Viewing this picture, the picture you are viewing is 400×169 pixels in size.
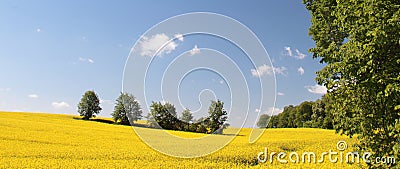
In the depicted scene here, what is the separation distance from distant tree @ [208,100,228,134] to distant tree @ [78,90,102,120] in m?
41.2

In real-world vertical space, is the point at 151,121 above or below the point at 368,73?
below

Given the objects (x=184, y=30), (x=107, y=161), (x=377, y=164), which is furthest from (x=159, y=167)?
(x=377, y=164)

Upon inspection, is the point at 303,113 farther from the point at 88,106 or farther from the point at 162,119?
the point at 88,106

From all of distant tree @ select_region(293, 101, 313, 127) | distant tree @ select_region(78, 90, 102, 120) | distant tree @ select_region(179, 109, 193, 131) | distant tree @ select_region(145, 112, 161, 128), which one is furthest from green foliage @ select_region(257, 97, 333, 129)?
distant tree @ select_region(78, 90, 102, 120)

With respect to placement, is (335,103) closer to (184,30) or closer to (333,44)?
(333,44)

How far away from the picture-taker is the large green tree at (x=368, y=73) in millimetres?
10211

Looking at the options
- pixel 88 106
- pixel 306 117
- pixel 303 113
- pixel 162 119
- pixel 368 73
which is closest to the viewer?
pixel 368 73

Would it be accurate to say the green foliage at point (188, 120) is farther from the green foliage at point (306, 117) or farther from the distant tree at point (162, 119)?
the green foliage at point (306, 117)

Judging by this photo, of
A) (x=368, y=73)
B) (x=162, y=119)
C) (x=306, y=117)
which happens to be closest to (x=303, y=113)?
(x=306, y=117)

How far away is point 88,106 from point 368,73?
7458 centimetres

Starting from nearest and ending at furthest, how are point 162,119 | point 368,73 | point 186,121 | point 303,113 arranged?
point 368,73
point 186,121
point 162,119
point 303,113

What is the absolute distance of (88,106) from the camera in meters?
78.3

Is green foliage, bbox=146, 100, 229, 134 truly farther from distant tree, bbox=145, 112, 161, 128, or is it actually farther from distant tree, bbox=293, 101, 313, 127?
distant tree, bbox=293, 101, 313, 127

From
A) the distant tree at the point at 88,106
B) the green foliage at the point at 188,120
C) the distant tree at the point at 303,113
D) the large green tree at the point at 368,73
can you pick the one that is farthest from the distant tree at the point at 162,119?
the distant tree at the point at 303,113
